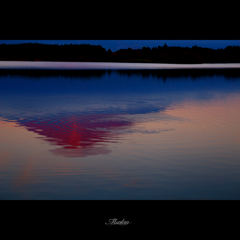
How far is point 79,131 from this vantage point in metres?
11.8

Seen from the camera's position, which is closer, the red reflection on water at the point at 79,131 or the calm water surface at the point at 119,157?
the calm water surface at the point at 119,157

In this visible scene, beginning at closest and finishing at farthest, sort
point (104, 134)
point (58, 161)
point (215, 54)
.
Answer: point (58, 161), point (104, 134), point (215, 54)

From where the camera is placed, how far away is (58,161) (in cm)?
811

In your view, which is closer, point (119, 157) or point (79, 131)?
point (119, 157)

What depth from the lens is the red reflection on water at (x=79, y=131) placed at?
926 cm

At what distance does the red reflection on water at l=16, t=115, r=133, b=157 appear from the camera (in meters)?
9.26

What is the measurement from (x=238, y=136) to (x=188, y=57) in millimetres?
141279

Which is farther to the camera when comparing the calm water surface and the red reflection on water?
the red reflection on water
